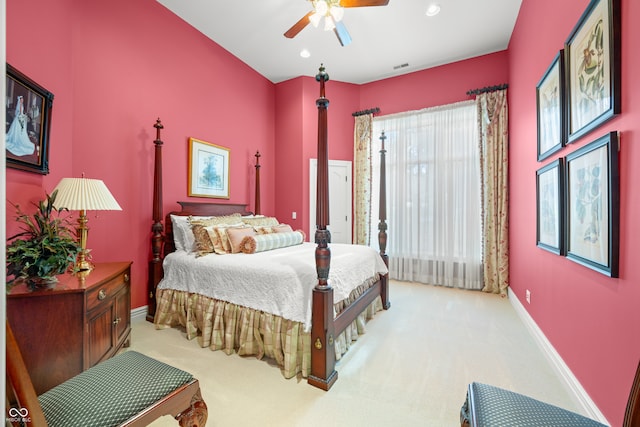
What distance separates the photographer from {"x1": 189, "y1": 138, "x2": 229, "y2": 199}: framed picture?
11.3 feet

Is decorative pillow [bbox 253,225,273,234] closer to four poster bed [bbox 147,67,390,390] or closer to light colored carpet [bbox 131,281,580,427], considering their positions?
four poster bed [bbox 147,67,390,390]

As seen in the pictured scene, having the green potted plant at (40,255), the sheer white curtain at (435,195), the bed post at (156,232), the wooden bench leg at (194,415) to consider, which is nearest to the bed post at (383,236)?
the sheer white curtain at (435,195)

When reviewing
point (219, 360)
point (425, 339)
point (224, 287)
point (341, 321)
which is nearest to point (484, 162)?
point (425, 339)

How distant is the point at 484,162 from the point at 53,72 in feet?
15.8

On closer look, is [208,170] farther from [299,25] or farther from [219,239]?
[299,25]

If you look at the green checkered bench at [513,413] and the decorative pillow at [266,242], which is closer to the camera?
the green checkered bench at [513,413]

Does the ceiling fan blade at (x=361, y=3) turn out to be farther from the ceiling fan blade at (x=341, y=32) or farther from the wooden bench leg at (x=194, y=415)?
the wooden bench leg at (x=194, y=415)

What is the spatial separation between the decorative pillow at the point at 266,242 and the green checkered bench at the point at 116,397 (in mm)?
1438

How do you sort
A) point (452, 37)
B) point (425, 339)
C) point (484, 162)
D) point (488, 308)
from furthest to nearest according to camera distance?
point (484, 162), point (452, 37), point (488, 308), point (425, 339)

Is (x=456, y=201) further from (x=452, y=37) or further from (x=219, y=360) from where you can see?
(x=219, y=360)

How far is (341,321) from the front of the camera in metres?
2.12

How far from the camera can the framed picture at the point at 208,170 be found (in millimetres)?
3439

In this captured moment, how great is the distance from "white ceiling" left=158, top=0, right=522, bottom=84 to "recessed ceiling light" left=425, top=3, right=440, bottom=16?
5cm

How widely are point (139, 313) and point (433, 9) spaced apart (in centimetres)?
472
